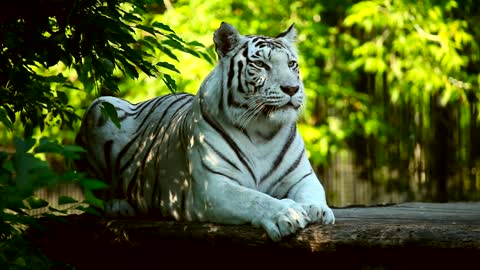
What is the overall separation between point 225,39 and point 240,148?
19.6 inches

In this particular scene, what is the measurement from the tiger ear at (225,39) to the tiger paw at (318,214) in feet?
3.02

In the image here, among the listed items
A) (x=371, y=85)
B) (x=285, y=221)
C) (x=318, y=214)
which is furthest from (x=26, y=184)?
(x=371, y=85)

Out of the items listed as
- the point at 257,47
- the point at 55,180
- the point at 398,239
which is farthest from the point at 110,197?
the point at 55,180

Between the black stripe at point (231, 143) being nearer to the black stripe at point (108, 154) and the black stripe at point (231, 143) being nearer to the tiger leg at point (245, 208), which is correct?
the tiger leg at point (245, 208)

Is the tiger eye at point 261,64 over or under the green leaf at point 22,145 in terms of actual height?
over

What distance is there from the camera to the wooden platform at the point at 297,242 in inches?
120

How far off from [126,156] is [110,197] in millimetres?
232

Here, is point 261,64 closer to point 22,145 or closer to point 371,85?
point 22,145

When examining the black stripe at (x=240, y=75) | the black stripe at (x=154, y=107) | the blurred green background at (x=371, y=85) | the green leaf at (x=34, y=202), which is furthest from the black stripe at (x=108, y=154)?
the blurred green background at (x=371, y=85)

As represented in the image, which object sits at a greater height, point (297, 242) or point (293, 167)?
point (293, 167)

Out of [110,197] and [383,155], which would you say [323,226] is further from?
[383,155]

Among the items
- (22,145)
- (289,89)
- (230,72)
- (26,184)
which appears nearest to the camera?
(26,184)

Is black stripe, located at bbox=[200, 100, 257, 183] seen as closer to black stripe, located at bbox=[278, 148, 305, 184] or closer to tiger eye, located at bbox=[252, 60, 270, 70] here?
black stripe, located at bbox=[278, 148, 305, 184]

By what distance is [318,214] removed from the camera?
3.43 metres
